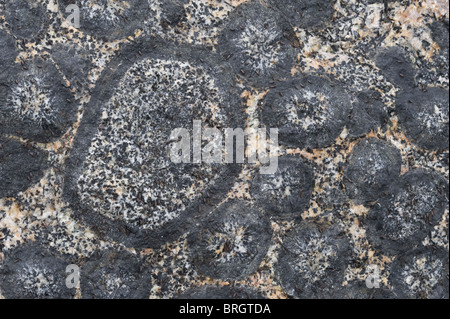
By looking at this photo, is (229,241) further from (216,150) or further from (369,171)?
(369,171)

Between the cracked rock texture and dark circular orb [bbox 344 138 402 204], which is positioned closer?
the cracked rock texture

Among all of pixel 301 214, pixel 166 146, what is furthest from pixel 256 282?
pixel 166 146

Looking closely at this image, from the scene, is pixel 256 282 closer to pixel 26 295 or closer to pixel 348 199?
pixel 348 199

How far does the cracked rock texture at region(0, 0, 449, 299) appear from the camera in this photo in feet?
6.43

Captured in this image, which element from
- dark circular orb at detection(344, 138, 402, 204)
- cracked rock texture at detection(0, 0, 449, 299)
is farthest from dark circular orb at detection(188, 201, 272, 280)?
dark circular orb at detection(344, 138, 402, 204)

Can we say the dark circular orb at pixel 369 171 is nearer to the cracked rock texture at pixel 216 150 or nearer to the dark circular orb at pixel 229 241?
the cracked rock texture at pixel 216 150

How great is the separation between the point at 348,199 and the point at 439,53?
26.6 inches

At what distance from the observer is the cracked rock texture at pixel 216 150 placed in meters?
1.96

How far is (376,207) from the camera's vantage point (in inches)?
83.0

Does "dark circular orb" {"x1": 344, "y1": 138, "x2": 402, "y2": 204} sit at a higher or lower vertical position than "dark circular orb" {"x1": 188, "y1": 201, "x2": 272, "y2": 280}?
higher

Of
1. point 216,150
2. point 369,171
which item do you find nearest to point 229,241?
point 216,150

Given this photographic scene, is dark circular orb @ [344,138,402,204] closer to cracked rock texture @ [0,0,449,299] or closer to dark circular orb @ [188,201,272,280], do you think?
cracked rock texture @ [0,0,449,299]

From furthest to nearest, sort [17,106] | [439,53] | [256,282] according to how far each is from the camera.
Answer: [439,53], [256,282], [17,106]

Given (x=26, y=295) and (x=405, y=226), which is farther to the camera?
(x=405, y=226)
